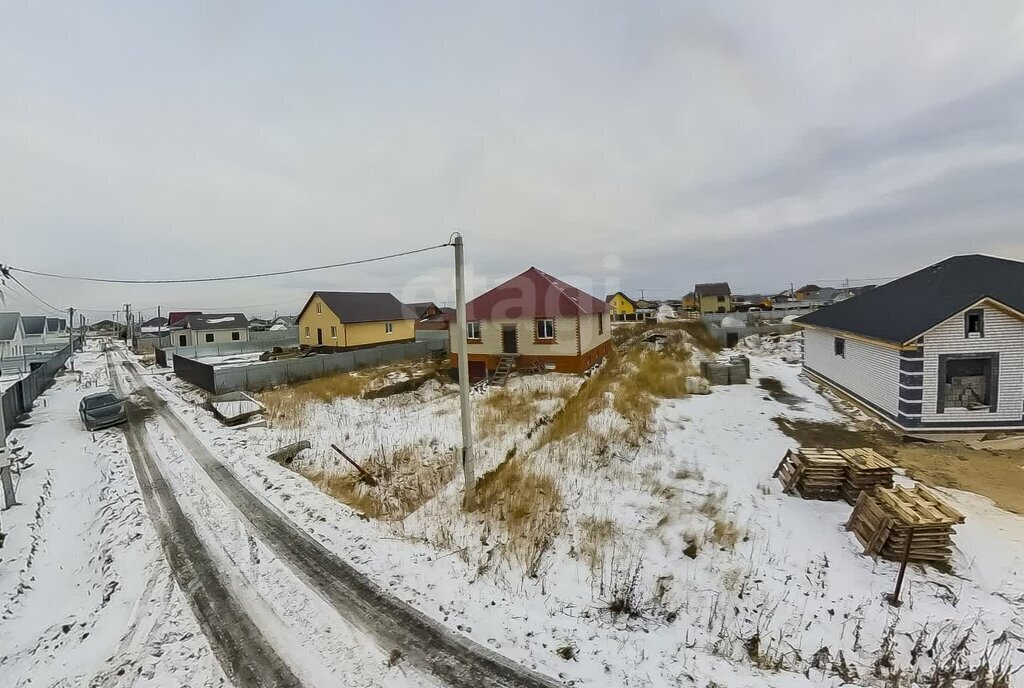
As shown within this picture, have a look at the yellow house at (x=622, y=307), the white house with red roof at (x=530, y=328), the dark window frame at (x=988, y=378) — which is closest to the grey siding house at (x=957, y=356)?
the dark window frame at (x=988, y=378)

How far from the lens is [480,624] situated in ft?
17.6

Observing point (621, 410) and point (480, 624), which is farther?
point (621, 410)

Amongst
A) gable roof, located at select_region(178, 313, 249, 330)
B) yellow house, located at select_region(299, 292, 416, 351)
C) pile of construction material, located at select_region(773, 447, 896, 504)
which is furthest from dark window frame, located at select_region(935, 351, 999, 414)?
gable roof, located at select_region(178, 313, 249, 330)

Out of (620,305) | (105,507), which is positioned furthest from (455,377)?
(620,305)

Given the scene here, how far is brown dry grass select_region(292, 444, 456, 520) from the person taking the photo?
8.81 meters

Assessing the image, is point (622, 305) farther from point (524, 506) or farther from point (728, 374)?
point (524, 506)

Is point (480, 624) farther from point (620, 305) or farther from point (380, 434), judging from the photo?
point (620, 305)

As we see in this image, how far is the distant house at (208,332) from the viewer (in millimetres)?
50906

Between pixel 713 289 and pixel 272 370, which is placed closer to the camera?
pixel 272 370

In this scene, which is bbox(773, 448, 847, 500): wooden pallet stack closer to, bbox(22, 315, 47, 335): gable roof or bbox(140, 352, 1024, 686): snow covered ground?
bbox(140, 352, 1024, 686): snow covered ground

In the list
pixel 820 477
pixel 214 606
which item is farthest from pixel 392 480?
pixel 820 477

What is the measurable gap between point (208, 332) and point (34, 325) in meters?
36.5

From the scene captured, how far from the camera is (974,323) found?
40.3 ft

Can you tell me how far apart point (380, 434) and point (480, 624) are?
9142mm
